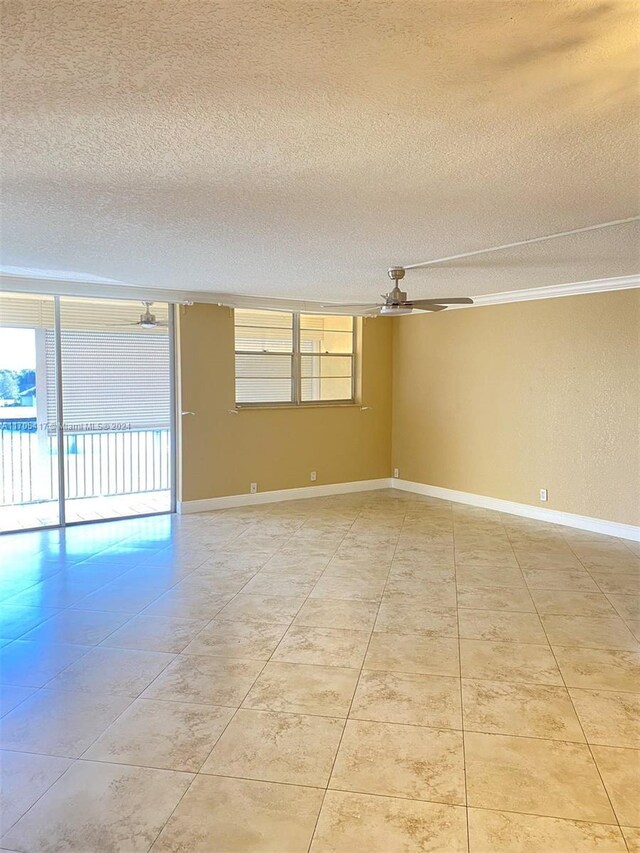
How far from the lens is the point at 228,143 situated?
217cm

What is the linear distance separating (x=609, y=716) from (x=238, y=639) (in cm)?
194

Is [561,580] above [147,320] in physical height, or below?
below

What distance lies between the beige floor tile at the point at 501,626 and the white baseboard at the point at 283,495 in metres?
3.47

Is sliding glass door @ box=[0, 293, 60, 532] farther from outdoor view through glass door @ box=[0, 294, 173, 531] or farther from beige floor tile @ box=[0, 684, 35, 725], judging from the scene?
beige floor tile @ box=[0, 684, 35, 725]

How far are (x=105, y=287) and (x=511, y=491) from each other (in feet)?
15.5

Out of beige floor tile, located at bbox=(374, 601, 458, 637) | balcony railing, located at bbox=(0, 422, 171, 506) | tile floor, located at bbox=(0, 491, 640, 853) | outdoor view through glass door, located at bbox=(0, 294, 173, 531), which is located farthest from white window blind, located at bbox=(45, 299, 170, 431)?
beige floor tile, located at bbox=(374, 601, 458, 637)

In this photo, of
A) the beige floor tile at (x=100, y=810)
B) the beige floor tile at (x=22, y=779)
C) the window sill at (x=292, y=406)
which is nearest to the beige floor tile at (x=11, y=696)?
the beige floor tile at (x=22, y=779)

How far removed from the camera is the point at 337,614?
3.72 metres

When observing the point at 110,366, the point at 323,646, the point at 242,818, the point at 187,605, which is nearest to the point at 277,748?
the point at 242,818

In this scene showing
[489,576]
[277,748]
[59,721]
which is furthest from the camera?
[489,576]

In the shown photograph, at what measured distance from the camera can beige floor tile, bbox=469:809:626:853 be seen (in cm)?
187

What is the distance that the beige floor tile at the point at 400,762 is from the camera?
215 cm

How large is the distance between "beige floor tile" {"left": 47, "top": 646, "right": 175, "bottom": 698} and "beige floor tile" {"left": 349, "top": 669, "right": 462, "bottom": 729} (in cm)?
108

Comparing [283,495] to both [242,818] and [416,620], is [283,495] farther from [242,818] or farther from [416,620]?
[242,818]
